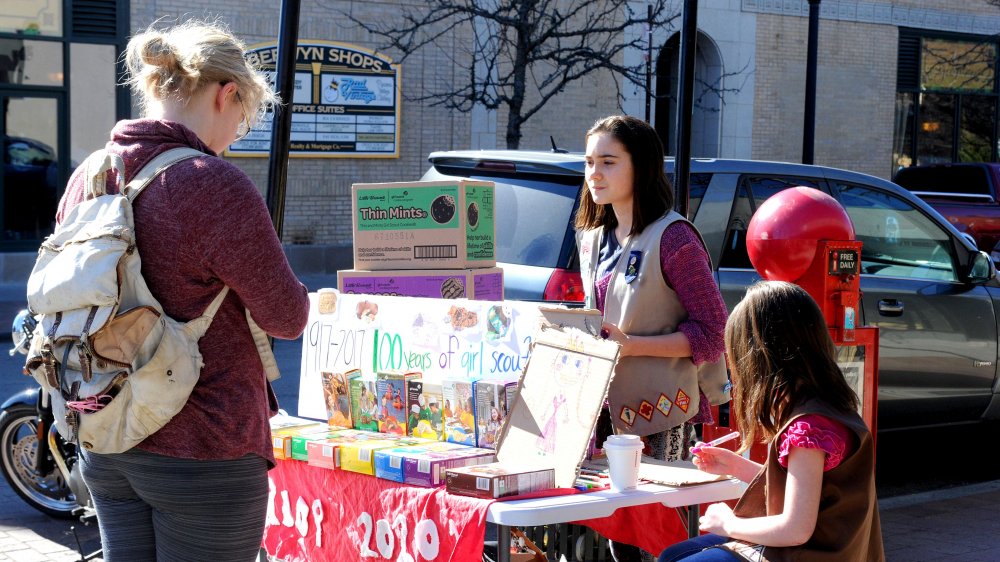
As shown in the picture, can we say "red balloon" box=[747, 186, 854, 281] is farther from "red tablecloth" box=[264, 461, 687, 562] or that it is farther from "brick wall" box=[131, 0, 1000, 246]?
"brick wall" box=[131, 0, 1000, 246]

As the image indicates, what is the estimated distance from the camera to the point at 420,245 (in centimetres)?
453

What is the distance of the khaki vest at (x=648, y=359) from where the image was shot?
154 inches

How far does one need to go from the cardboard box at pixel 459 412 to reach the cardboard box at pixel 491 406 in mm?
27

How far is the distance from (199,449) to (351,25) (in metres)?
16.2

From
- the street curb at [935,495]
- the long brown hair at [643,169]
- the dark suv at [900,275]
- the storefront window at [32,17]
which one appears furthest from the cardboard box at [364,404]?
the storefront window at [32,17]

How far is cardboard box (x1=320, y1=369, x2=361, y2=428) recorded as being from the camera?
13.6ft

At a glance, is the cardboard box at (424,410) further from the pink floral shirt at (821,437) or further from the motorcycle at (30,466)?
the motorcycle at (30,466)

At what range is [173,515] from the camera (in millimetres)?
2627

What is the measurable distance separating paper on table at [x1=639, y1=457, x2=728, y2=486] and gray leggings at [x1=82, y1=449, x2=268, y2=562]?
4.37 feet

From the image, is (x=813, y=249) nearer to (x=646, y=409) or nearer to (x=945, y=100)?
(x=646, y=409)

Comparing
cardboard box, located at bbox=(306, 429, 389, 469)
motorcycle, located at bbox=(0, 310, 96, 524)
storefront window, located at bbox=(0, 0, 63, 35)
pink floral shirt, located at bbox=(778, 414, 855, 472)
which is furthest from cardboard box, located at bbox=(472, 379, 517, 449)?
storefront window, located at bbox=(0, 0, 63, 35)

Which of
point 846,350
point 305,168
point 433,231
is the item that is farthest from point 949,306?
point 305,168

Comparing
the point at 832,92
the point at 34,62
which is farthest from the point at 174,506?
the point at 832,92

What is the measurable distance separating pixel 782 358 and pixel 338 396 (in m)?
1.79
